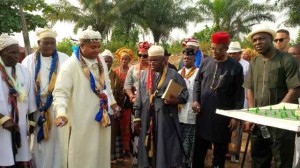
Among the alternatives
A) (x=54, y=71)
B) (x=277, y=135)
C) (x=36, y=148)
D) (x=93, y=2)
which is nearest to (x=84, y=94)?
(x=54, y=71)

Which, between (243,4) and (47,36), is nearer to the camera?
(47,36)

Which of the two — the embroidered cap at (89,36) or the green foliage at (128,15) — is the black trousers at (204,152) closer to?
the embroidered cap at (89,36)

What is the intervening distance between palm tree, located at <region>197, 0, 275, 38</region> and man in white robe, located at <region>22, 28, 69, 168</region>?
2361 cm

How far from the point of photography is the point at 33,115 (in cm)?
480

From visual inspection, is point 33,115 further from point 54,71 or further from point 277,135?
point 277,135

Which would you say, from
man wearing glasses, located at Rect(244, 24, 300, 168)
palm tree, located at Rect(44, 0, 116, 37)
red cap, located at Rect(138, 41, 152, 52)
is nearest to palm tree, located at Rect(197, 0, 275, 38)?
palm tree, located at Rect(44, 0, 116, 37)

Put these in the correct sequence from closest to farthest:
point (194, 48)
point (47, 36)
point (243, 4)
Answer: point (47, 36)
point (194, 48)
point (243, 4)

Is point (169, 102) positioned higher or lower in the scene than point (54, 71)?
lower

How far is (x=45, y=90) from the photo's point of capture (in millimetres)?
4785

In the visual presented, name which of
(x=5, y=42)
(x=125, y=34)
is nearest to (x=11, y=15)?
(x=5, y=42)

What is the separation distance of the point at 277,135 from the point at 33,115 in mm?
3023

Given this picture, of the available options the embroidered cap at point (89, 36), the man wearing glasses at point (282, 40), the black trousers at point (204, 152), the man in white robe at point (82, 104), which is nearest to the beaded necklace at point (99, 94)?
the man in white robe at point (82, 104)

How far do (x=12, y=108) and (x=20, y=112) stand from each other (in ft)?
0.43

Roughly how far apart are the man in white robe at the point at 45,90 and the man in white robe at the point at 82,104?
2.11ft
